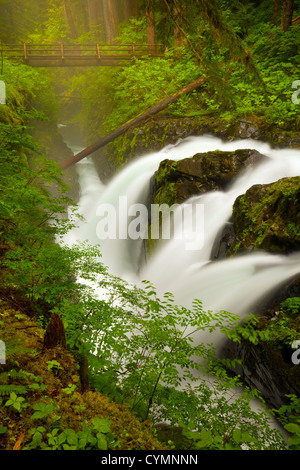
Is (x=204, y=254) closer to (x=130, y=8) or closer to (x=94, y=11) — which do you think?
(x=130, y=8)

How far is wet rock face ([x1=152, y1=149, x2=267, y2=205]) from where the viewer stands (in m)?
6.88

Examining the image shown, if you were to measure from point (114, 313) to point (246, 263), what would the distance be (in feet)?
9.57

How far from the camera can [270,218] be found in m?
A: 5.02

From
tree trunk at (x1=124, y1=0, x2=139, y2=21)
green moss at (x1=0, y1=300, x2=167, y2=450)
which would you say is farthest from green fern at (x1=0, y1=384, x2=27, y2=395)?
tree trunk at (x1=124, y1=0, x2=139, y2=21)

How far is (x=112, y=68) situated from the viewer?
15359 millimetres

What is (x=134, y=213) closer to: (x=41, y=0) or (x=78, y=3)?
(x=78, y=3)

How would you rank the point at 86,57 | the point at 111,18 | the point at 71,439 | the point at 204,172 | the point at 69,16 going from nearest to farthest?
the point at 71,439 < the point at 204,172 < the point at 86,57 < the point at 111,18 < the point at 69,16

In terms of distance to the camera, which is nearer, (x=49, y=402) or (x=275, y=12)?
(x=49, y=402)

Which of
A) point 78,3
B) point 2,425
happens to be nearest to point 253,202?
point 2,425

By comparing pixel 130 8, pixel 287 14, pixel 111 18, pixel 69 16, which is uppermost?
pixel 69 16

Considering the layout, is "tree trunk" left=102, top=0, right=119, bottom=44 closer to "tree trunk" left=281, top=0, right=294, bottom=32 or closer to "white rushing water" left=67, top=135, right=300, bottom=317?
"tree trunk" left=281, top=0, right=294, bottom=32

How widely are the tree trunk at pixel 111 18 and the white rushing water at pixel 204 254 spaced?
A: 482 inches

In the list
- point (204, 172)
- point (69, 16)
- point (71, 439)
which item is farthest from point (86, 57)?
point (71, 439)

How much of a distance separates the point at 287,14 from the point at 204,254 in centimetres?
1012
